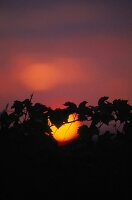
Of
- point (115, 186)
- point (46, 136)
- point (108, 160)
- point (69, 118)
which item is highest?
point (69, 118)

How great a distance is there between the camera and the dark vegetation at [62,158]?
4098mm

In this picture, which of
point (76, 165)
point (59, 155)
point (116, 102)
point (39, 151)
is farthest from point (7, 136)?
point (116, 102)

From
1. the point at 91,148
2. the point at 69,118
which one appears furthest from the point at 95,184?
the point at 69,118

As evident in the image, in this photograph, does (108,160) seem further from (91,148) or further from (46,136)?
(46,136)

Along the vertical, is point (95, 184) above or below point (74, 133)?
below

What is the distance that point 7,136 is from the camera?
4402mm

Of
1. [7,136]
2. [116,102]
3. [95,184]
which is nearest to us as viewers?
[95,184]

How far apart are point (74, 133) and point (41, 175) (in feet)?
2.78

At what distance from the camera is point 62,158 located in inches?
168

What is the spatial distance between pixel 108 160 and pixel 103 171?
0.18 meters

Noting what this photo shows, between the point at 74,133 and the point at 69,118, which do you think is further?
the point at 69,118

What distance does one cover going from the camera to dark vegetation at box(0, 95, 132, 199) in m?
4.10

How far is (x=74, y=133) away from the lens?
4621mm

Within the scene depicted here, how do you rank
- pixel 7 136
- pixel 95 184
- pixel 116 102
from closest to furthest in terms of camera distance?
pixel 95 184 < pixel 7 136 < pixel 116 102
